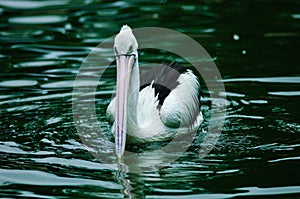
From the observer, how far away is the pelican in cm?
661

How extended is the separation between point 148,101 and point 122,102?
0.96 m

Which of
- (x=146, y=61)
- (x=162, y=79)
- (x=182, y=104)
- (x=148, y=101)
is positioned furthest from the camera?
(x=146, y=61)

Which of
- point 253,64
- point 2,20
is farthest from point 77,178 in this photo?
point 2,20

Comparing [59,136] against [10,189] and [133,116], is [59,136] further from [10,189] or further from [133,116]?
[10,189]

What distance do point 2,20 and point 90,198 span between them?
7994 mm

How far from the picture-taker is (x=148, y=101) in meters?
7.50

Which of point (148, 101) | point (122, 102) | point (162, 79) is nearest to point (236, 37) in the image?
point (162, 79)

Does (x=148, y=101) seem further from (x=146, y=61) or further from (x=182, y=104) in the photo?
(x=146, y=61)

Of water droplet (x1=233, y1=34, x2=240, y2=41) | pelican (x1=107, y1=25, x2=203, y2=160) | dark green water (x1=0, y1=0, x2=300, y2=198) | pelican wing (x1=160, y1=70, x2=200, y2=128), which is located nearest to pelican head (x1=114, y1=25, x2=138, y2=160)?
pelican (x1=107, y1=25, x2=203, y2=160)

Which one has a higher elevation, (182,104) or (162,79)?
(162,79)

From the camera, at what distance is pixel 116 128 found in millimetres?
6586

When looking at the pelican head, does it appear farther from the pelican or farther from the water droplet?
the water droplet

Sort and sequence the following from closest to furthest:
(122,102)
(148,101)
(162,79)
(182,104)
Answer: (122,102), (148,101), (182,104), (162,79)

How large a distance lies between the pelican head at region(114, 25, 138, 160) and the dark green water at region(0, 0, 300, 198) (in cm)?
32
